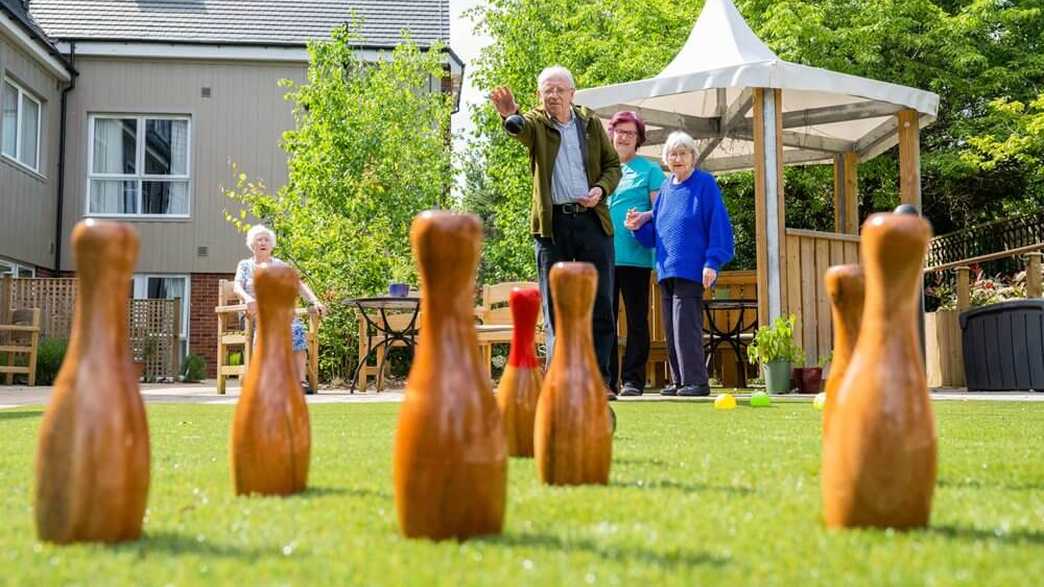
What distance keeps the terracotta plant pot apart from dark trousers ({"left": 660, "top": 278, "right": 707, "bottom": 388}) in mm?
1643

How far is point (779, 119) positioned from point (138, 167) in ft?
49.5

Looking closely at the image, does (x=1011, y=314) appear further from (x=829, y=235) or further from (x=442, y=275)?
(x=442, y=275)

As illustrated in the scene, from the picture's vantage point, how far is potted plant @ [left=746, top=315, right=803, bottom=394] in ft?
30.4

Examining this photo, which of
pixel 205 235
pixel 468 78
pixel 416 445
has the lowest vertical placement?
pixel 416 445

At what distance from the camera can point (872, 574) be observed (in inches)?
61.2

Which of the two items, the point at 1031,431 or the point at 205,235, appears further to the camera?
the point at 205,235

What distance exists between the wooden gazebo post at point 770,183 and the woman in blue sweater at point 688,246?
2081mm

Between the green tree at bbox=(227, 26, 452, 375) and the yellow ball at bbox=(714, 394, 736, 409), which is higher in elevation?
the green tree at bbox=(227, 26, 452, 375)

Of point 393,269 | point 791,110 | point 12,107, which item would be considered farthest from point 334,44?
point 791,110

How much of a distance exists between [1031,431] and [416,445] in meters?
3.82

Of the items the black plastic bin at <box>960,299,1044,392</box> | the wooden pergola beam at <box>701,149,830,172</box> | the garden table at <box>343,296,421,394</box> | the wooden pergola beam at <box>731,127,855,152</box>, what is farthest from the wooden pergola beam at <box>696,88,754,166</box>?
the garden table at <box>343,296,421,394</box>

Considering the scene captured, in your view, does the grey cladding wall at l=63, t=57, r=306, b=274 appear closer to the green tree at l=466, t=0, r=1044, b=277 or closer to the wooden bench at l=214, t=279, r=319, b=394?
the green tree at l=466, t=0, r=1044, b=277

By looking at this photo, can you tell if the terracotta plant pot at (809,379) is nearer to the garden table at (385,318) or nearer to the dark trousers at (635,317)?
the dark trousers at (635,317)

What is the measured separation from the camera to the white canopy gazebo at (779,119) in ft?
31.9
